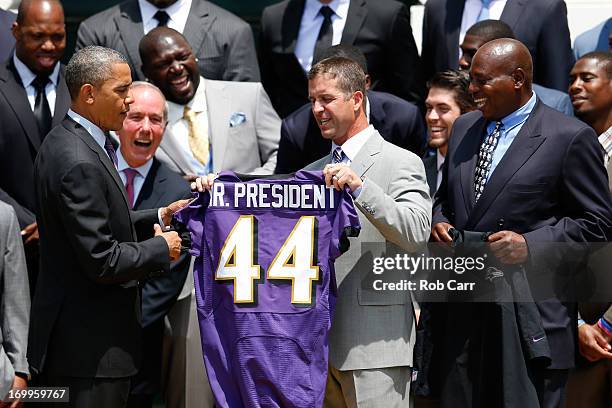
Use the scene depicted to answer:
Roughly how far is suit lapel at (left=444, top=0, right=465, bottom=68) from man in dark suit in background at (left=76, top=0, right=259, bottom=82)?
1.26 m

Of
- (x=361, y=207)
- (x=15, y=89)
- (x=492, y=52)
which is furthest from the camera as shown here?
(x=15, y=89)

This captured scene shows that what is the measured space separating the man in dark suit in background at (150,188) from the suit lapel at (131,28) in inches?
31.5

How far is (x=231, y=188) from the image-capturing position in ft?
18.1

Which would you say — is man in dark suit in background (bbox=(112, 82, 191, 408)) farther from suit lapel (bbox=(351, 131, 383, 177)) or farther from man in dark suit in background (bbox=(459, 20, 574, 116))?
man in dark suit in background (bbox=(459, 20, 574, 116))

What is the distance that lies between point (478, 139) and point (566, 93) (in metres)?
1.44

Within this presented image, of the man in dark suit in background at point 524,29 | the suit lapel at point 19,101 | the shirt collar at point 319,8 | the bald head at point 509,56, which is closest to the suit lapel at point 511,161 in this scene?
the bald head at point 509,56

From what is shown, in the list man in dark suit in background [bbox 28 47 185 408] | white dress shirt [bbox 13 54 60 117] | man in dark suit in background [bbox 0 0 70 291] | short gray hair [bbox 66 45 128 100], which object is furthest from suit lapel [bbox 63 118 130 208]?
white dress shirt [bbox 13 54 60 117]

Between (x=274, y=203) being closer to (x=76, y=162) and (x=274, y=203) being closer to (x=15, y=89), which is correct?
(x=76, y=162)

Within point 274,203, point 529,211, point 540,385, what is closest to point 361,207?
point 274,203

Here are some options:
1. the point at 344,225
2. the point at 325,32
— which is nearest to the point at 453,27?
the point at 325,32

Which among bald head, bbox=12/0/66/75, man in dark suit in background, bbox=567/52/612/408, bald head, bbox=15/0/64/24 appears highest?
bald head, bbox=15/0/64/24

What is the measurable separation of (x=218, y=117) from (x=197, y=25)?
2.85 feet

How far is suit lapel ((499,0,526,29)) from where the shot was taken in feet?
24.1

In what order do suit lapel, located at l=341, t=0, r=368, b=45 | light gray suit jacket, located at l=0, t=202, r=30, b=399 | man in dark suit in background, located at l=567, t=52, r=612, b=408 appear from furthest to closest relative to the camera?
suit lapel, located at l=341, t=0, r=368, b=45
man in dark suit in background, located at l=567, t=52, r=612, b=408
light gray suit jacket, located at l=0, t=202, r=30, b=399
